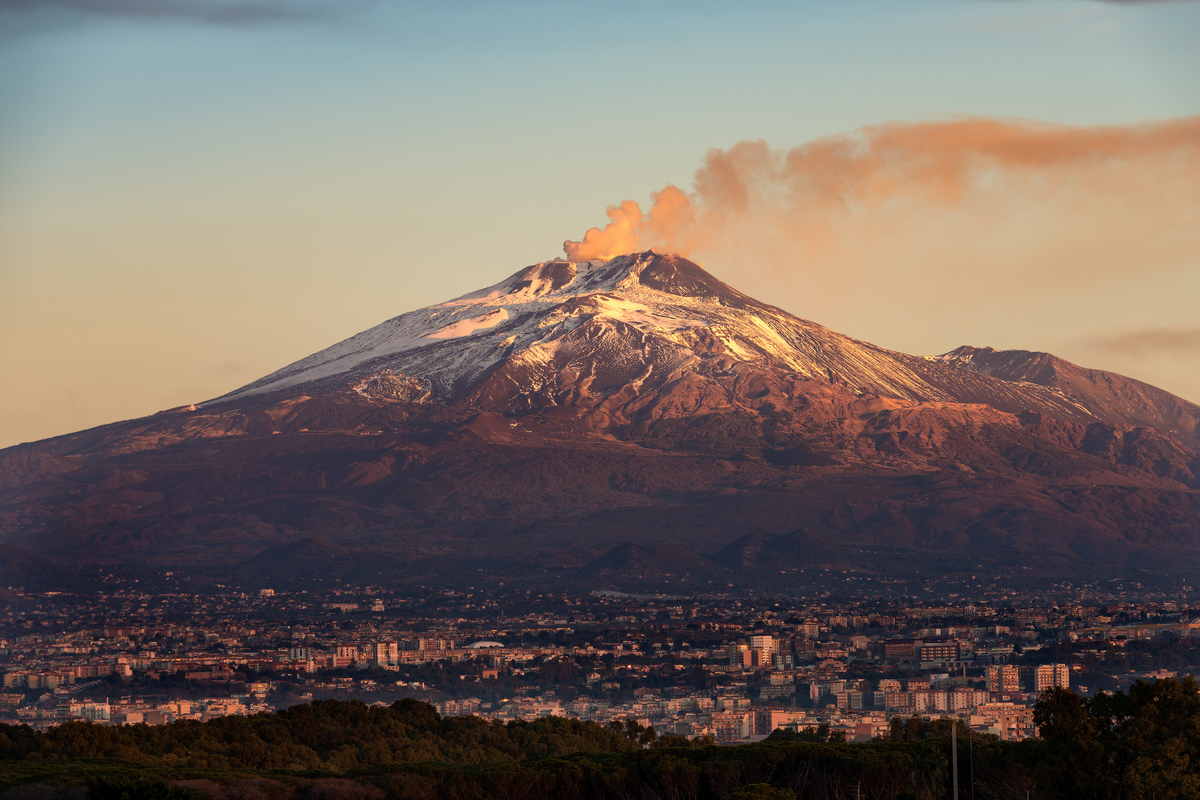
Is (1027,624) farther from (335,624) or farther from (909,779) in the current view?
(909,779)

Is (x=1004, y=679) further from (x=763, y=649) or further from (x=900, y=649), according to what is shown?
(x=763, y=649)

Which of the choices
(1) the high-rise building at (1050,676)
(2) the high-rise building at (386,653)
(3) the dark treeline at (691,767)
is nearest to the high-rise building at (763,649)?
(1) the high-rise building at (1050,676)

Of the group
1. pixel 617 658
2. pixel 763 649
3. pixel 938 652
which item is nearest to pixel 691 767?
pixel 938 652

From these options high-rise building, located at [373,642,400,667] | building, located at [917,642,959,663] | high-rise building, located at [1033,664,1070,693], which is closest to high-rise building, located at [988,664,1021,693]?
high-rise building, located at [1033,664,1070,693]

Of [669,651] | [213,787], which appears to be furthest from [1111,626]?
[213,787]

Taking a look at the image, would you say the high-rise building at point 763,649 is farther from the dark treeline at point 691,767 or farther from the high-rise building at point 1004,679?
the dark treeline at point 691,767

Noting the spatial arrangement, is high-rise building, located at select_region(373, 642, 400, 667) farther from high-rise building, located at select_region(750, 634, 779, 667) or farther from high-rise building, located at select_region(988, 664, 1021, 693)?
high-rise building, located at select_region(988, 664, 1021, 693)
